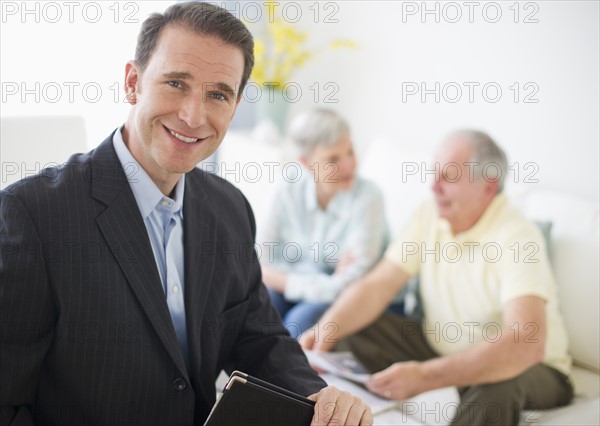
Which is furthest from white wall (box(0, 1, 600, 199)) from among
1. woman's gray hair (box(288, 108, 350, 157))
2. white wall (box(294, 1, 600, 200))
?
woman's gray hair (box(288, 108, 350, 157))

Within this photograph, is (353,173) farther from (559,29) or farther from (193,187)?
(193,187)

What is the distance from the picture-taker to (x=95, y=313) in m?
1.14

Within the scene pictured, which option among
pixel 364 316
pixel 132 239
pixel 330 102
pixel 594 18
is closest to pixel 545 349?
pixel 364 316

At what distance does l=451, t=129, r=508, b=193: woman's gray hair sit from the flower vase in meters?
1.36

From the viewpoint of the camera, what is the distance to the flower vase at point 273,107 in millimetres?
3215

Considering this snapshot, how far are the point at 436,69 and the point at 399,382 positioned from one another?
4.75 ft

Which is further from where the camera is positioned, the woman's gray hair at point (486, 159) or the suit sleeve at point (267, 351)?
the woman's gray hair at point (486, 159)

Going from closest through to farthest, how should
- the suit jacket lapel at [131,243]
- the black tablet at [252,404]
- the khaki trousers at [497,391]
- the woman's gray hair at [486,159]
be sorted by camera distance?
1. the black tablet at [252,404]
2. the suit jacket lapel at [131,243]
3. the khaki trousers at [497,391]
4. the woman's gray hair at [486,159]

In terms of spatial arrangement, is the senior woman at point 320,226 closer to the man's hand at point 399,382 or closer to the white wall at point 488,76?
the man's hand at point 399,382

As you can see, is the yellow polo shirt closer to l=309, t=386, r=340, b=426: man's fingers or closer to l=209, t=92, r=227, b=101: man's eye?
l=309, t=386, r=340, b=426: man's fingers

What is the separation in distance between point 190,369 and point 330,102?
2.23 m

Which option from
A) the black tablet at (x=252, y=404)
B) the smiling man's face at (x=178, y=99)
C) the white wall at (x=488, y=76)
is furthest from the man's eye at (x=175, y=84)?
the white wall at (x=488, y=76)

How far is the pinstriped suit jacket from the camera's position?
1.08 meters

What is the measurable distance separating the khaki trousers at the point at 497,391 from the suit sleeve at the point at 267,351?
0.66 meters
